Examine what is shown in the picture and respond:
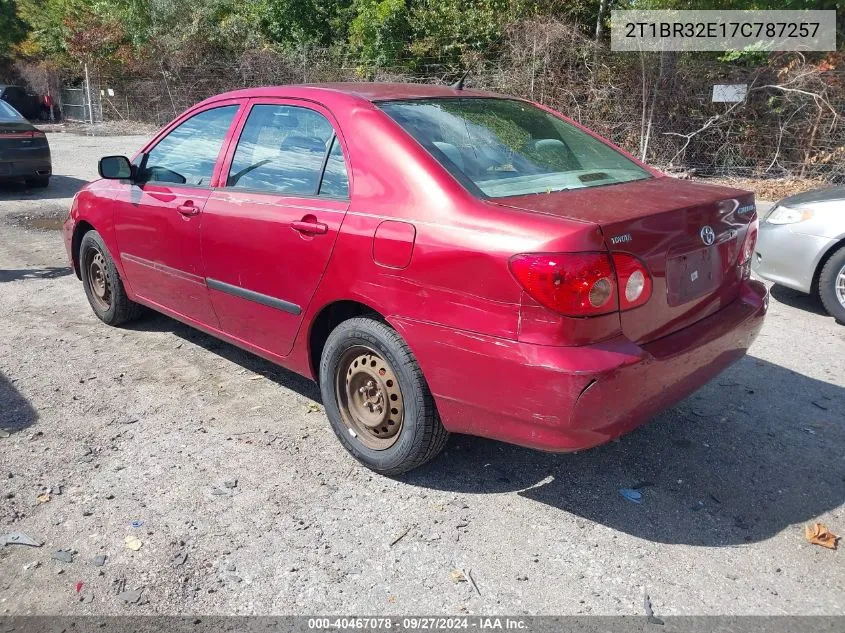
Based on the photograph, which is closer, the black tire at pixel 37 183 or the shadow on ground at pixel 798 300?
the shadow on ground at pixel 798 300

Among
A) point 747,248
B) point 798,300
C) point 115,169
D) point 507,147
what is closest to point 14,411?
point 115,169

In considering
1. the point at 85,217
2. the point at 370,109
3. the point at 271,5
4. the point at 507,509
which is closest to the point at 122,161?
the point at 85,217

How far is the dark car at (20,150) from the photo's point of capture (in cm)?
1140

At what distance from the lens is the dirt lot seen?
269 cm

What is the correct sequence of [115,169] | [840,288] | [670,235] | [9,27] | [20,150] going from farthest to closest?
[9,27], [20,150], [840,288], [115,169], [670,235]

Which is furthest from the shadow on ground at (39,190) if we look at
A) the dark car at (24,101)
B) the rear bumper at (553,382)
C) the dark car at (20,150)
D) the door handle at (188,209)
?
the dark car at (24,101)

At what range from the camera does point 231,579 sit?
276cm

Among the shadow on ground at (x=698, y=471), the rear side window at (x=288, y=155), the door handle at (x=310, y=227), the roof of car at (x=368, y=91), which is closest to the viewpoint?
the shadow on ground at (x=698, y=471)

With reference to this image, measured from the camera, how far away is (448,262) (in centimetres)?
286

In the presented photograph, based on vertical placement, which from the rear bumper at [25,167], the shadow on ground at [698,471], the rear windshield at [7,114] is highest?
the rear windshield at [7,114]

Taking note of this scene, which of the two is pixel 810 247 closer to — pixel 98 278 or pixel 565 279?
pixel 565 279

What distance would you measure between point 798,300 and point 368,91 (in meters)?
4.56

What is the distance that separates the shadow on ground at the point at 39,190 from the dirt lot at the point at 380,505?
8.32 m

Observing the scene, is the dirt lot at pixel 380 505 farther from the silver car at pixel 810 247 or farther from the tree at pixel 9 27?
the tree at pixel 9 27
